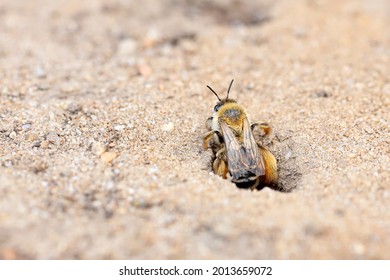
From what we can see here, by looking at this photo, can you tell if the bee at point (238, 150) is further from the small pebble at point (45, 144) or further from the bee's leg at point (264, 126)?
the small pebble at point (45, 144)

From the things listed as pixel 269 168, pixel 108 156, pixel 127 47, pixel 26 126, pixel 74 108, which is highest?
pixel 127 47

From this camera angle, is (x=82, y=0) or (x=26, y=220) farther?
(x=82, y=0)

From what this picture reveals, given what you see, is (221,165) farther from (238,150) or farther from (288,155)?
(288,155)

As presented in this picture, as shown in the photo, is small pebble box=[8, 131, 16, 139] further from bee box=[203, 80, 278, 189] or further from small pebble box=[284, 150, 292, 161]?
small pebble box=[284, 150, 292, 161]

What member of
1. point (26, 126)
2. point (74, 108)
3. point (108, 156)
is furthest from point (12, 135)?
point (108, 156)

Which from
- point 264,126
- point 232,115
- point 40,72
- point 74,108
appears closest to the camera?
point 232,115

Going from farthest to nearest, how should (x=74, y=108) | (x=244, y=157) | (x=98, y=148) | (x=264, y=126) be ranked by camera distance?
(x=74, y=108) → (x=264, y=126) → (x=98, y=148) → (x=244, y=157)
